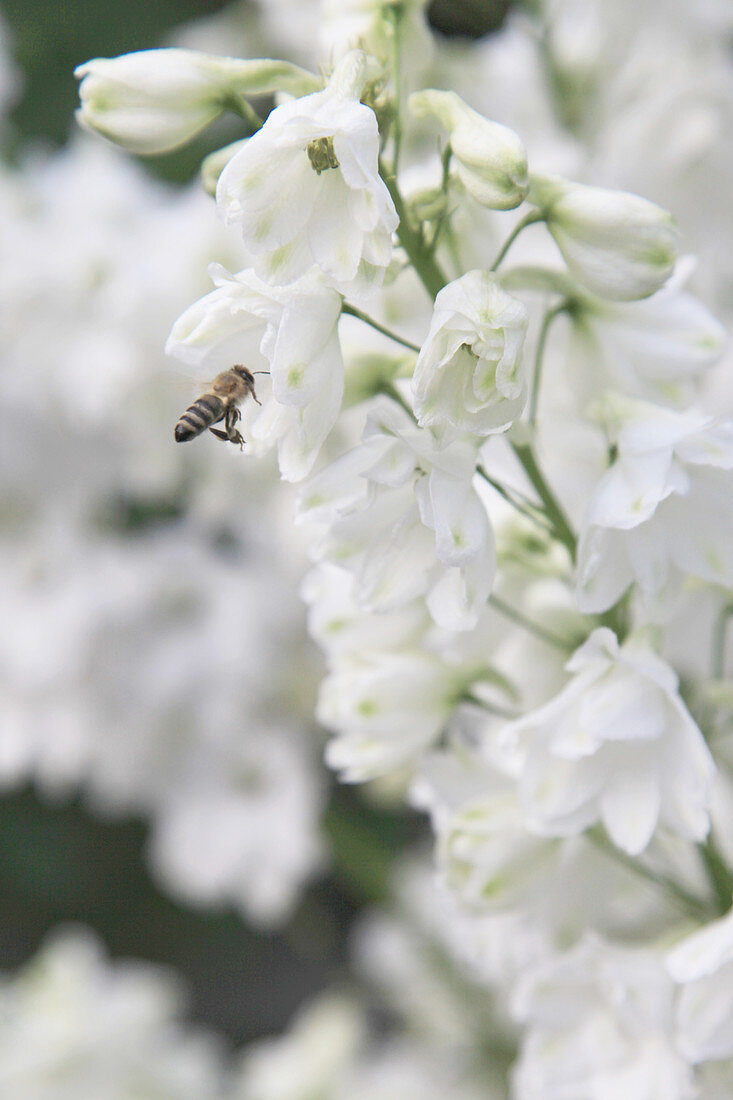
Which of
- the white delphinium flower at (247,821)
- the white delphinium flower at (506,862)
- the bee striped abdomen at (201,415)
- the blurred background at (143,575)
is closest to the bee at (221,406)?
the bee striped abdomen at (201,415)

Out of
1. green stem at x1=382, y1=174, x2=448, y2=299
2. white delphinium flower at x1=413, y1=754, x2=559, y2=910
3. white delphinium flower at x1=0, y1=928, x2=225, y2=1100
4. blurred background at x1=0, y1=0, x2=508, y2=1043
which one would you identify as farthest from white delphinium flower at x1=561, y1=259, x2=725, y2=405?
white delphinium flower at x1=0, y1=928, x2=225, y2=1100

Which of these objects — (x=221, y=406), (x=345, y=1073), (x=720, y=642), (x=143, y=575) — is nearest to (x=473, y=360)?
(x=221, y=406)

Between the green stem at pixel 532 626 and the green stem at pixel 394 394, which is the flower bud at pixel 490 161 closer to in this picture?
the green stem at pixel 394 394

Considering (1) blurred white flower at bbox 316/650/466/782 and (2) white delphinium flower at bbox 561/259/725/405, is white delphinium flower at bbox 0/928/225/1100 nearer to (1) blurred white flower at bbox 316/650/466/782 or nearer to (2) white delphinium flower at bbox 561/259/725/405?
(1) blurred white flower at bbox 316/650/466/782

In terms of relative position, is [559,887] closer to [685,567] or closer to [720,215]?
[685,567]

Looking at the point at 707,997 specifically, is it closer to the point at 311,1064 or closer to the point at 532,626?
the point at 532,626

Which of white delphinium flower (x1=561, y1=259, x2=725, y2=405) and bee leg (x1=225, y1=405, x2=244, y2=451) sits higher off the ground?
white delphinium flower (x1=561, y1=259, x2=725, y2=405)
